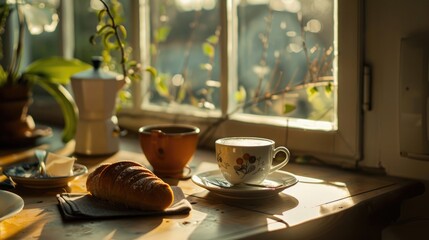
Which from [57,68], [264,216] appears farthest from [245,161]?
[57,68]

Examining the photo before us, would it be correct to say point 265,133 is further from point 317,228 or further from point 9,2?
point 9,2

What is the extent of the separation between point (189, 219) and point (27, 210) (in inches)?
10.4

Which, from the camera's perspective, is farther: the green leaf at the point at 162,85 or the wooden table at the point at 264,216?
the green leaf at the point at 162,85

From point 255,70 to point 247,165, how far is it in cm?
52

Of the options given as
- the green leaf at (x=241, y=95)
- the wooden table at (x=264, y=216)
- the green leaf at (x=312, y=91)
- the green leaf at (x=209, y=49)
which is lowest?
the wooden table at (x=264, y=216)

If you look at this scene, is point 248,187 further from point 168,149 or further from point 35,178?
point 35,178

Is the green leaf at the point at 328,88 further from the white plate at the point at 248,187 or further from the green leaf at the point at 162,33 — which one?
the green leaf at the point at 162,33

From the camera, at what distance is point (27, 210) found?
3.17ft

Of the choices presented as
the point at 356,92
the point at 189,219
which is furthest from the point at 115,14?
the point at 189,219

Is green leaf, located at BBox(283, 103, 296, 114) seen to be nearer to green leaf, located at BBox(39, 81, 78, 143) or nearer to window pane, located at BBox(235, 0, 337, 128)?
window pane, located at BBox(235, 0, 337, 128)

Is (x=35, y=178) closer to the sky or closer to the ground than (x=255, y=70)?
closer to the ground

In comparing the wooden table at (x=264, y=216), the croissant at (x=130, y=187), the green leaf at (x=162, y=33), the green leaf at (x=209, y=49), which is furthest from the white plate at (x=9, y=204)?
the green leaf at (x=162, y=33)

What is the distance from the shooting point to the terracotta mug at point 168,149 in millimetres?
1199

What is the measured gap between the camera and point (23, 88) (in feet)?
5.31
